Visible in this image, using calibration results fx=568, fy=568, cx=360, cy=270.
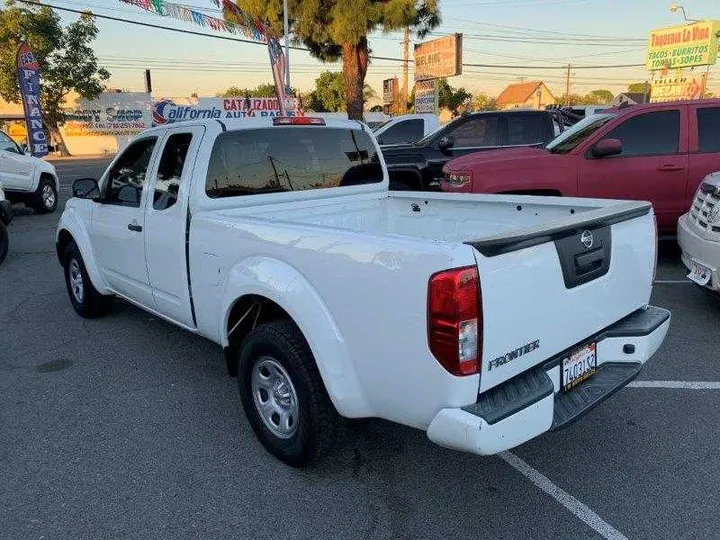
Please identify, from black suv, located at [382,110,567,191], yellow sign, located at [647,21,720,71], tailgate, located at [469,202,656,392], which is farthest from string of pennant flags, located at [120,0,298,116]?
yellow sign, located at [647,21,720,71]

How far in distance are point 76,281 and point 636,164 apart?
638 cm

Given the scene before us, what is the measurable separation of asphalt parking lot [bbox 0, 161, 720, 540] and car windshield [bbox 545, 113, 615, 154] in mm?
3427

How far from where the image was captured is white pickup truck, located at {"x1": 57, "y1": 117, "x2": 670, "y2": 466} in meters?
2.21

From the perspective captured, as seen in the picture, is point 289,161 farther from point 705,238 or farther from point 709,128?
point 709,128

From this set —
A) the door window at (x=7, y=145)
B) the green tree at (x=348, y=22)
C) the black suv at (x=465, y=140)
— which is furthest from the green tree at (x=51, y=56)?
the black suv at (x=465, y=140)

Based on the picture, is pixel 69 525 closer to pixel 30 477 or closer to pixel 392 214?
pixel 30 477

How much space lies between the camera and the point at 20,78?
59.5 ft

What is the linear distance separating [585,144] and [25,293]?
22.6 feet

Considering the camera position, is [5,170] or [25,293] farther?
[5,170]

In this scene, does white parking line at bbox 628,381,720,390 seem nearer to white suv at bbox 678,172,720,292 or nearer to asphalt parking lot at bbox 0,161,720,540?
asphalt parking lot at bbox 0,161,720,540

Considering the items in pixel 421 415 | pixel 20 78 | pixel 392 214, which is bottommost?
pixel 421 415

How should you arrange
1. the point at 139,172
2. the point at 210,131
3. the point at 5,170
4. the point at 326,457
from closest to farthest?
the point at 326,457
the point at 210,131
the point at 139,172
the point at 5,170

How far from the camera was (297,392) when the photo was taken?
2.80 m

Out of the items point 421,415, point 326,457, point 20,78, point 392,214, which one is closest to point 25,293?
point 392,214
